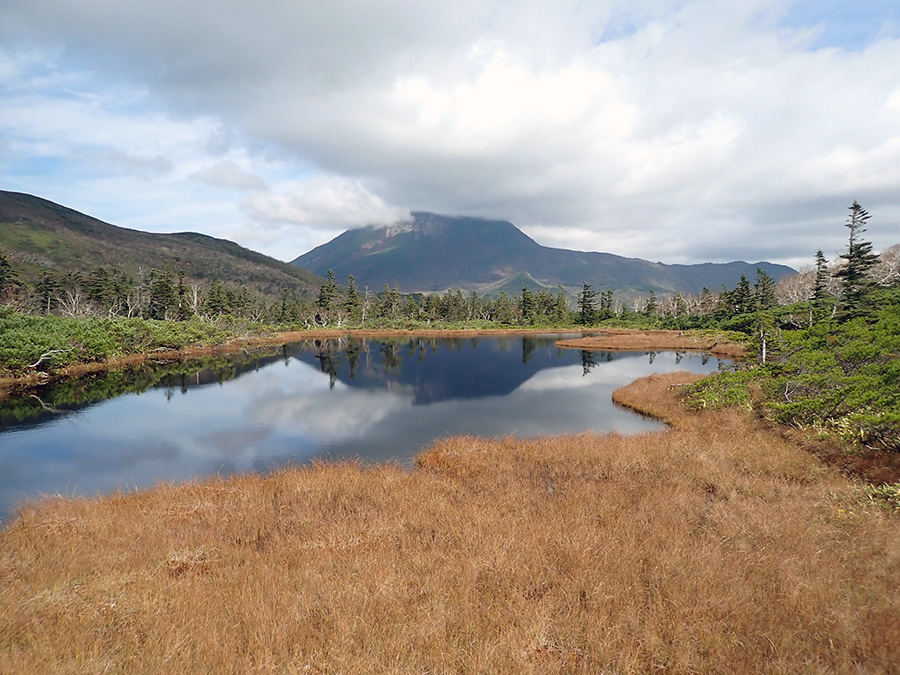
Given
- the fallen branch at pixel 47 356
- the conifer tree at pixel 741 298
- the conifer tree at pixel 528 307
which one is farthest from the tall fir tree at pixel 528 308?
the fallen branch at pixel 47 356

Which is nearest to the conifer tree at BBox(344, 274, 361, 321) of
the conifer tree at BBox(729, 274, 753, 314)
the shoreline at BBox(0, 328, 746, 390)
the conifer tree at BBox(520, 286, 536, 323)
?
the shoreline at BBox(0, 328, 746, 390)

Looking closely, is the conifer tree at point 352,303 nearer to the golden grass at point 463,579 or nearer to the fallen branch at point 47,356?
the fallen branch at point 47,356

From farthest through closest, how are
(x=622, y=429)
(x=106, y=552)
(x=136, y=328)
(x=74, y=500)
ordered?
(x=136, y=328)
(x=622, y=429)
(x=74, y=500)
(x=106, y=552)

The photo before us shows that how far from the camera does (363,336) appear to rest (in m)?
86.8

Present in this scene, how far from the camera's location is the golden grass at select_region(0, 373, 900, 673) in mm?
4832

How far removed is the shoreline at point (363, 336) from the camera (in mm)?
32531

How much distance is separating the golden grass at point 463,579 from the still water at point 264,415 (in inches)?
183

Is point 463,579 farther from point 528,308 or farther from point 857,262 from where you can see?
point 528,308

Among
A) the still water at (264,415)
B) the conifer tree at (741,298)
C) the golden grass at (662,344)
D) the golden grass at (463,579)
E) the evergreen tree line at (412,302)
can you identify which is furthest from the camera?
the conifer tree at (741,298)

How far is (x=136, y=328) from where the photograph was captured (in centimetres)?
4534

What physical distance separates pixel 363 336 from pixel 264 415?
63626 mm

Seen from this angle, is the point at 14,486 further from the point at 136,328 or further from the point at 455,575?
the point at 136,328

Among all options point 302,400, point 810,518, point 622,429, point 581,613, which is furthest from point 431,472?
point 302,400

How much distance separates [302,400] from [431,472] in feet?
57.0
